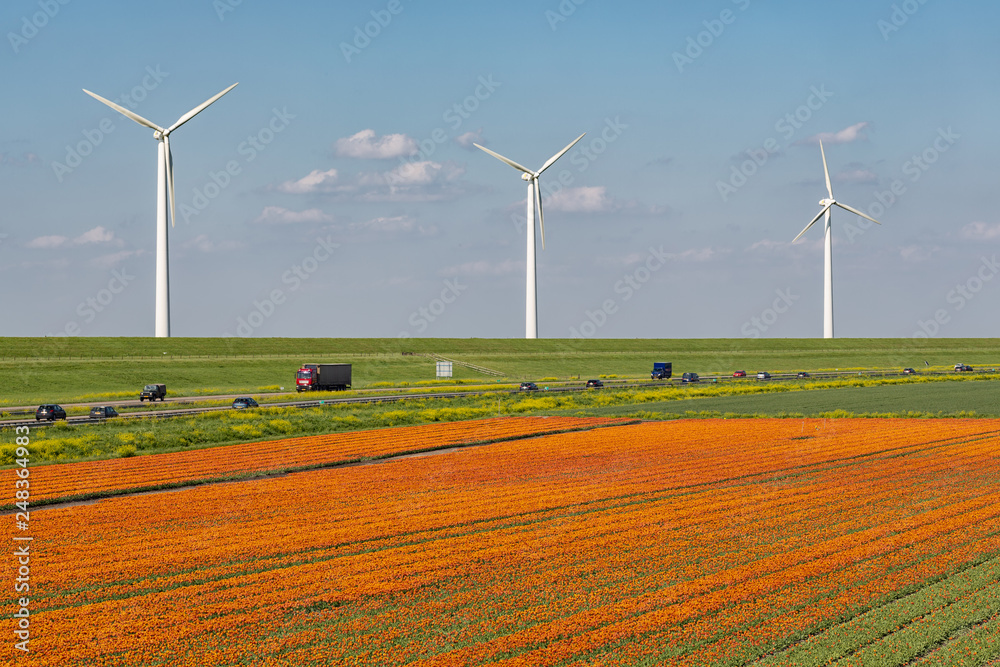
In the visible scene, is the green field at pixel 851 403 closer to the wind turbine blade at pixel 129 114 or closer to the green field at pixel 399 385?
the green field at pixel 399 385

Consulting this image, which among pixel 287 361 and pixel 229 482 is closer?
pixel 229 482

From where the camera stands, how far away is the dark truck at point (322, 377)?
367 feet

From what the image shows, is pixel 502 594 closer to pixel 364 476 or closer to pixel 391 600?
pixel 391 600

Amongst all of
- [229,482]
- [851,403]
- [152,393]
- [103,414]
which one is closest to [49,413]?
[103,414]

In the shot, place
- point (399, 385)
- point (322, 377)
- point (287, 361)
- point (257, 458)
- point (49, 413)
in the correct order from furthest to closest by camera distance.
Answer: point (287, 361), point (399, 385), point (322, 377), point (49, 413), point (257, 458)

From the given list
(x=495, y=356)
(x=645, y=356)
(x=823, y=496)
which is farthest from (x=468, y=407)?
(x=645, y=356)

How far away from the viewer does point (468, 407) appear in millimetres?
82375

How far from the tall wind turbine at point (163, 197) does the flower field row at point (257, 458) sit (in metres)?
61.0

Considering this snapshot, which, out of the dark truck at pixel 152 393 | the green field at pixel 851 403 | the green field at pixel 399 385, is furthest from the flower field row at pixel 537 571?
the dark truck at pixel 152 393

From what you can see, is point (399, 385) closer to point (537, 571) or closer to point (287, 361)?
point (287, 361)

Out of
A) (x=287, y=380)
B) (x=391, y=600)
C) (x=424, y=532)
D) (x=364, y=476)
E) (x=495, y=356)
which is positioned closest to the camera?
(x=391, y=600)

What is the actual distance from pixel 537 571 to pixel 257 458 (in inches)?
1209

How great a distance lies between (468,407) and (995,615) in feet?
214

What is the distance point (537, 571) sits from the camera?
22.8m
